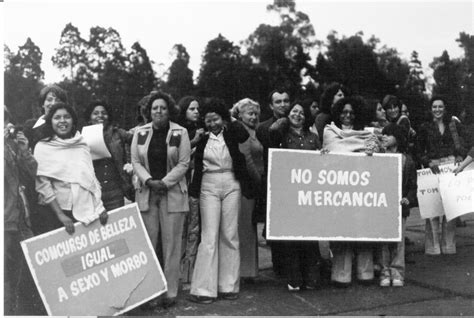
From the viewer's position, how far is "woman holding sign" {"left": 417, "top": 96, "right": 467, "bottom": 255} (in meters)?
7.26

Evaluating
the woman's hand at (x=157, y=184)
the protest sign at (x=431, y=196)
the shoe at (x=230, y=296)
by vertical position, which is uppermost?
the woman's hand at (x=157, y=184)

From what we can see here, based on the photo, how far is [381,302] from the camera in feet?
17.9

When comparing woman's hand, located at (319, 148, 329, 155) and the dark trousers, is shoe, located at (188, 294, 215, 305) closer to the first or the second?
the dark trousers

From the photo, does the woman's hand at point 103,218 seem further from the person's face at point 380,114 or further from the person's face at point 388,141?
the person's face at point 380,114

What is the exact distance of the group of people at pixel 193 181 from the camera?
504 cm

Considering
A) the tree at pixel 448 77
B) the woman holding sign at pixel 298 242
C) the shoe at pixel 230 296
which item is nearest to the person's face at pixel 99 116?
the woman holding sign at pixel 298 242

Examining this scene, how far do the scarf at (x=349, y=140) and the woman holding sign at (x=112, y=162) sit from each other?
6.34 ft

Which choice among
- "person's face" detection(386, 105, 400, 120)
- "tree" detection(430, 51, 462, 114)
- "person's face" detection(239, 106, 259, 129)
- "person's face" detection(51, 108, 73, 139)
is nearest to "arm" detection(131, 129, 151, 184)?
"person's face" detection(51, 108, 73, 139)

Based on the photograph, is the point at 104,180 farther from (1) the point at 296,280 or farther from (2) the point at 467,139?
(2) the point at 467,139

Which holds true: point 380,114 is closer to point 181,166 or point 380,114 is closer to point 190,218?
point 190,218

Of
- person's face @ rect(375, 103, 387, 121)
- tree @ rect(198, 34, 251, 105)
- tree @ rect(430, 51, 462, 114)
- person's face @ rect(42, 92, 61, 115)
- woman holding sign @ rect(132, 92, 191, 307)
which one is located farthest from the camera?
tree @ rect(198, 34, 251, 105)

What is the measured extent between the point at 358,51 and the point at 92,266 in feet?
124

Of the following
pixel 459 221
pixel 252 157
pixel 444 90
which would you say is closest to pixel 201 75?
pixel 444 90

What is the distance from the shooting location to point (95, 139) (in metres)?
5.57
